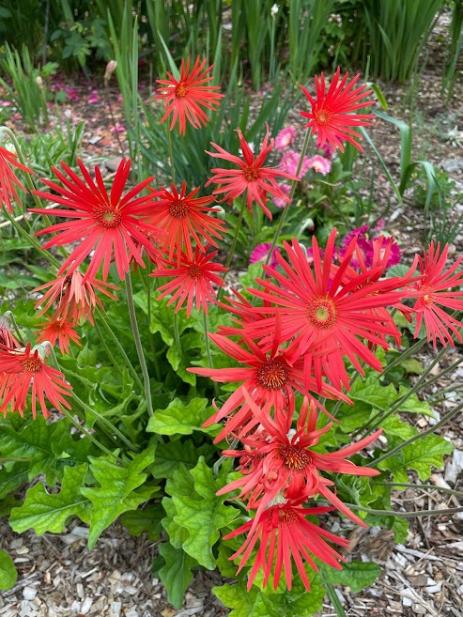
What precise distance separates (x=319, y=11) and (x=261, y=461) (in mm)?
2864

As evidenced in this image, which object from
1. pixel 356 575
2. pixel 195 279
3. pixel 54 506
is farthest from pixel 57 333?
pixel 356 575

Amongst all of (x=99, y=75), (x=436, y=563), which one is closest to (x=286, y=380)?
(x=436, y=563)

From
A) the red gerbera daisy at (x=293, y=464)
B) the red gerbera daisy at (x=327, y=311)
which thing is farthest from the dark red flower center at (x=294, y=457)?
the red gerbera daisy at (x=327, y=311)

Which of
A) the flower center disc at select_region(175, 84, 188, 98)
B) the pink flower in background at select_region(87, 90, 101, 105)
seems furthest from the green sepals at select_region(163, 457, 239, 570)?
the pink flower in background at select_region(87, 90, 101, 105)

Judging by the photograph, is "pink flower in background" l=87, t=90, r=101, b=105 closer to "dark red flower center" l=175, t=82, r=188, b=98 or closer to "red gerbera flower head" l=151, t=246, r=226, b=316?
"dark red flower center" l=175, t=82, r=188, b=98

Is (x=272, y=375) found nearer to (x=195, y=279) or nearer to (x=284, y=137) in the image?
(x=195, y=279)

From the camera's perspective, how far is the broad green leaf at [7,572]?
4.98ft

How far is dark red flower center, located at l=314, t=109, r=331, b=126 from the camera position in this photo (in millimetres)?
1250

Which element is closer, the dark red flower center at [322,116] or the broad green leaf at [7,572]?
the dark red flower center at [322,116]

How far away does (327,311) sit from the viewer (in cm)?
87

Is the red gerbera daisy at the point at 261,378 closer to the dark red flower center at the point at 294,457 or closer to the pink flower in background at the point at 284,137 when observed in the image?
the dark red flower center at the point at 294,457

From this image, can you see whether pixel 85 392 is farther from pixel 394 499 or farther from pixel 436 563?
pixel 436 563

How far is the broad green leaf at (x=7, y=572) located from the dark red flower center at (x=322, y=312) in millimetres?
1197

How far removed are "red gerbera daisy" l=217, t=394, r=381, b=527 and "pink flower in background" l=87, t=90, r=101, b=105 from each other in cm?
377
